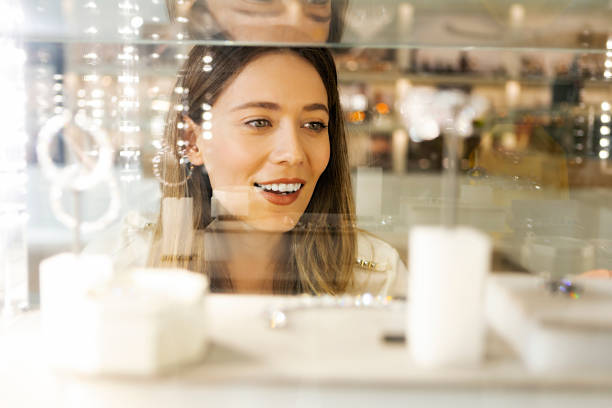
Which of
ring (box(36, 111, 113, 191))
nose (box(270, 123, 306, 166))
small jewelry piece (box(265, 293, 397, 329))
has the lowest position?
small jewelry piece (box(265, 293, 397, 329))

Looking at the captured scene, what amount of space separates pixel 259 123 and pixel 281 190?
6.1 inches

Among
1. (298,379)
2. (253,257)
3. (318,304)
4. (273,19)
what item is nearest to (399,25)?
(273,19)

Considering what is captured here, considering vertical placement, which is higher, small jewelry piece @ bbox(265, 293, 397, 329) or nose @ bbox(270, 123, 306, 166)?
nose @ bbox(270, 123, 306, 166)

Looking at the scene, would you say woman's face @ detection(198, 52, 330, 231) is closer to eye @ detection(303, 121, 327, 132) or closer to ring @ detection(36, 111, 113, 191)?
eye @ detection(303, 121, 327, 132)

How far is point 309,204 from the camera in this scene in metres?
1.24

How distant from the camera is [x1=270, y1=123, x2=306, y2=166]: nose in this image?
3.84 feet

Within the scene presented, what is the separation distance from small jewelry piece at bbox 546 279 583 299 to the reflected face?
70cm

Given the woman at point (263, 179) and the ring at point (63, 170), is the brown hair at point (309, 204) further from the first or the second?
the ring at point (63, 170)

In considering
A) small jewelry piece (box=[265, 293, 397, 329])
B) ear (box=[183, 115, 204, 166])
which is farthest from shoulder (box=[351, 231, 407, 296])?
ear (box=[183, 115, 204, 166])

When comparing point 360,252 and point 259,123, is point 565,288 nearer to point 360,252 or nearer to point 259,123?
point 360,252

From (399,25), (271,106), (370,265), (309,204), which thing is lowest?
(370,265)

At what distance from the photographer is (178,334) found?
54 centimetres

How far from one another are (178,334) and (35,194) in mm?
511

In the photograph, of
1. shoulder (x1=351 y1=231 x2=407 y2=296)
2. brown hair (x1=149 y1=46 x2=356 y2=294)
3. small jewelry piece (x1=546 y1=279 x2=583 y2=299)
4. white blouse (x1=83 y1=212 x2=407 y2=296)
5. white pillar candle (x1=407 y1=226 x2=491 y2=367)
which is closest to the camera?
white pillar candle (x1=407 y1=226 x2=491 y2=367)
